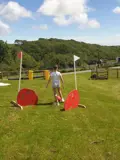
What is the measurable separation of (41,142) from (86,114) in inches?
138

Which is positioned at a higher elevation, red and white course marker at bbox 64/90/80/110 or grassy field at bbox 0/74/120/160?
red and white course marker at bbox 64/90/80/110

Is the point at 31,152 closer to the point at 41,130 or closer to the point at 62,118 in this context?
the point at 41,130

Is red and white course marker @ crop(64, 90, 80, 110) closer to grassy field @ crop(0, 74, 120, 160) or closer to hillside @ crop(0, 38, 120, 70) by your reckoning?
grassy field @ crop(0, 74, 120, 160)

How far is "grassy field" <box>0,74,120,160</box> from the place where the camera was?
6.64 m

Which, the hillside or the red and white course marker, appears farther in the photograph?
the hillside

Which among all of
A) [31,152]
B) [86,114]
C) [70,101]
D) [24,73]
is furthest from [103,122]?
[24,73]

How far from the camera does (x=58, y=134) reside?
790cm

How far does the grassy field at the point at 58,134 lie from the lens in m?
6.64

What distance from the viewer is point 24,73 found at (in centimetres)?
3694

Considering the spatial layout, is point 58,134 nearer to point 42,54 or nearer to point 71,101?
point 71,101

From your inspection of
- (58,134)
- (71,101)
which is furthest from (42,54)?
(58,134)

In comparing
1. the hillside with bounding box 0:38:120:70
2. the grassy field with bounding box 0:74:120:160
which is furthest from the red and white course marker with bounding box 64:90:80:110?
Result: the hillside with bounding box 0:38:120:70

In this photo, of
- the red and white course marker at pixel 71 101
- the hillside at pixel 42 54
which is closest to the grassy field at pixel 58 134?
the red and white course marker at pixel 71 101

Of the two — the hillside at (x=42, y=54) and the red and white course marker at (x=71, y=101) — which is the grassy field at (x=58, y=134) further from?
the hillside at (x=42, y=54)
